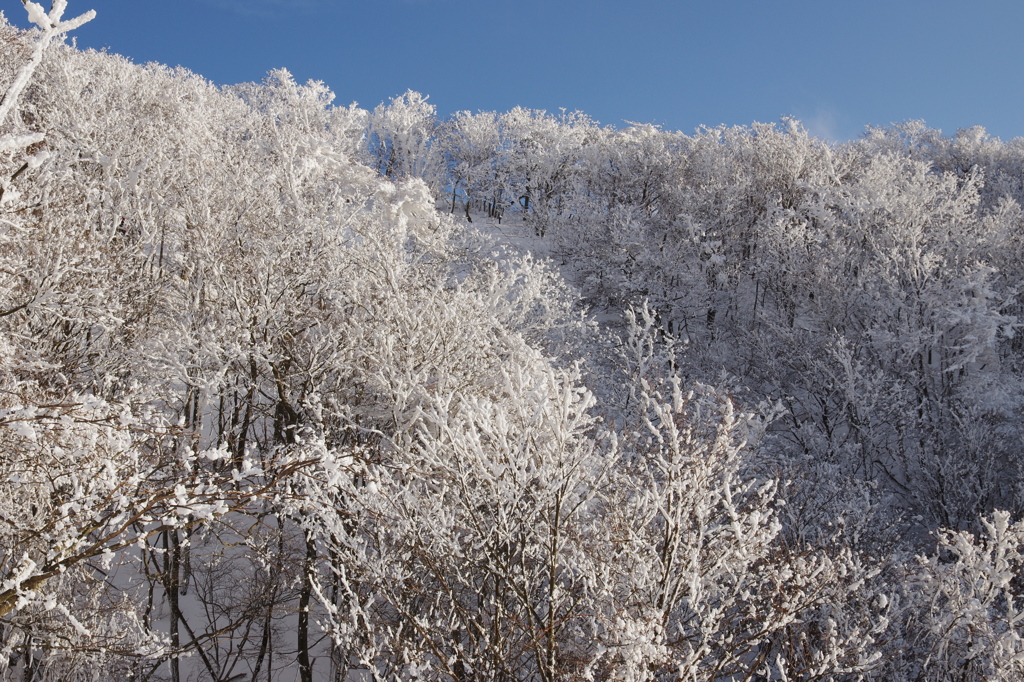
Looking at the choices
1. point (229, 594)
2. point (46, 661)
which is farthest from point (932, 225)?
point (46, 661)

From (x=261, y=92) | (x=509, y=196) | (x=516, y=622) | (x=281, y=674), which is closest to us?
(x=516, y=622)

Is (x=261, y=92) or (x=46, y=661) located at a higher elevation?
(x=261, y=92)

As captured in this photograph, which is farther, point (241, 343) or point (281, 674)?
point (281, 674)

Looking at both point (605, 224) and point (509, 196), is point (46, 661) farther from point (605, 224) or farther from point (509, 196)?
point (509, 196)

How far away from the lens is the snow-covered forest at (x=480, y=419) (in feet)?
16.9

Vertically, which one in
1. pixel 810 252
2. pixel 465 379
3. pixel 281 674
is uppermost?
pixel 810 252

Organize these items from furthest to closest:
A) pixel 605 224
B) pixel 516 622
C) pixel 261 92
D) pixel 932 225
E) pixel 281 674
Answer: pixel 261 92
pixel 605 224
pixel 932 225
pixel 281 674
pixel 516 622

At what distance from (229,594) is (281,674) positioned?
6.75 feet

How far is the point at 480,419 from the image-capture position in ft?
16.9

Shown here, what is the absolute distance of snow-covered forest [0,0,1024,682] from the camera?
5.16 m

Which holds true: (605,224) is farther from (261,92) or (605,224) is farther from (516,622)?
(261,92)

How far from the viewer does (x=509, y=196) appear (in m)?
41.3

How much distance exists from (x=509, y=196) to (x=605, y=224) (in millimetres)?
13187

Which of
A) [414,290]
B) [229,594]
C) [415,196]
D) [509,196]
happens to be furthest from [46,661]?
[509,196]
